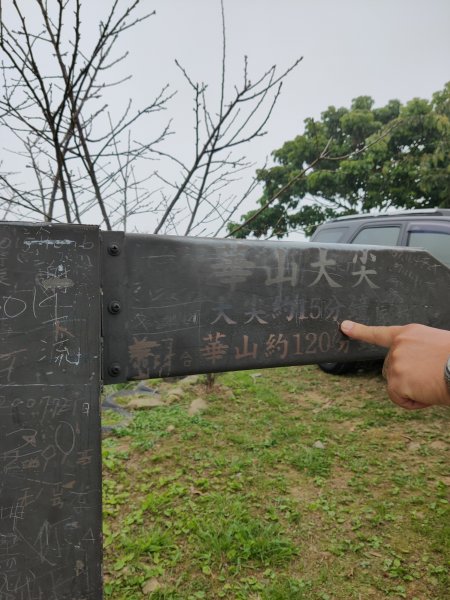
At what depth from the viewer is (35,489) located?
95 centimetres

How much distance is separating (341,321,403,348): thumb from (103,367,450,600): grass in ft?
5.57

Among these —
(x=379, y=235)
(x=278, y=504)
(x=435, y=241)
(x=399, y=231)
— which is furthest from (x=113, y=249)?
(x=379, y=235)

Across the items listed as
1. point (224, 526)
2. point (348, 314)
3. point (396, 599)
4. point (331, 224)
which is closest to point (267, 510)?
point (224, 526)

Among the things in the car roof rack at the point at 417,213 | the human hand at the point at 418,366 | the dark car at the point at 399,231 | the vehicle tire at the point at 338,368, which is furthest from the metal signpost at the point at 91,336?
the vehicle tire at the point at 338,368

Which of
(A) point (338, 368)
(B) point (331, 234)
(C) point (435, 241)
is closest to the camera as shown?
(C) point (435, 241)

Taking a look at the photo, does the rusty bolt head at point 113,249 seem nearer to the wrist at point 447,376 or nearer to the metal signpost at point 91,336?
the metal signpost at point 91,336

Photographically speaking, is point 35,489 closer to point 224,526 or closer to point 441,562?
point 224,526

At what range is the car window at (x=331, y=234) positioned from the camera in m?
6.11

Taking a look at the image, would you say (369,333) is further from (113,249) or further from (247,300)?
(113,249)

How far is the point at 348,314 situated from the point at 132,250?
0.68 metres

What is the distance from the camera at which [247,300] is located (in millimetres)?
1188

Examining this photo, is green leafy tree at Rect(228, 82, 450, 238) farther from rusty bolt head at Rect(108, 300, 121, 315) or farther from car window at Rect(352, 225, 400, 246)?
rusty bolt head at Rect(108, 300, 121, 315)

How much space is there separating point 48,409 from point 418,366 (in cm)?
88

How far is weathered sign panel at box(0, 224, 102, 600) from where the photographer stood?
36.8 inches
